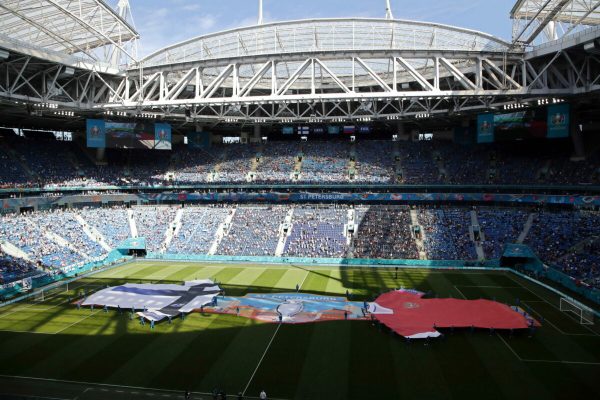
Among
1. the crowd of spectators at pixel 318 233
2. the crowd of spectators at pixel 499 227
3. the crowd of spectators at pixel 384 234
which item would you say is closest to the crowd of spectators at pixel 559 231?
the crowd of spectators at pixel 499 227

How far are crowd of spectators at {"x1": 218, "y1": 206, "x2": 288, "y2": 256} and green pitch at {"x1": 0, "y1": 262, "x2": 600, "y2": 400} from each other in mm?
19571

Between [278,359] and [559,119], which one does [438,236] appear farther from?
[278,359]

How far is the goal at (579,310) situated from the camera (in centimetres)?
2620

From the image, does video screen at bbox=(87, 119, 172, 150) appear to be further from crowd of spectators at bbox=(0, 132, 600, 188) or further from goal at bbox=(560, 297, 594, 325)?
goal at bbox=(560, 297, 594, 325)

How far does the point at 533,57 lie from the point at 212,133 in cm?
4677

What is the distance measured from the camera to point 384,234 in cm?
4781

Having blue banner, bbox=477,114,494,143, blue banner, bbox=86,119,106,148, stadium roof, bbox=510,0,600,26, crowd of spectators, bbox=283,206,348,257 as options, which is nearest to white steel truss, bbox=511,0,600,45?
stadium roof, bbox=510,0,600,26

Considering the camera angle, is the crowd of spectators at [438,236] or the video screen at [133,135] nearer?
the crowd of spectators at [438,236]

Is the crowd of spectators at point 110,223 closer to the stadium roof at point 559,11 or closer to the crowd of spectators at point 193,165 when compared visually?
the crowd of spectators at point 193,165

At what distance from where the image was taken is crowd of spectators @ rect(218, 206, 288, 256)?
4708cm

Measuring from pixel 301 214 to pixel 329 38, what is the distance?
20.6m

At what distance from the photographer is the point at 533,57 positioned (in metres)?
35.2

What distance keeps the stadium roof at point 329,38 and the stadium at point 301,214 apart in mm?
203

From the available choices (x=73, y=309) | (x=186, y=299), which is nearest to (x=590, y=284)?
(x=186, y=299)
